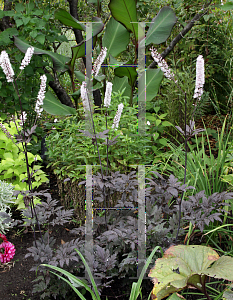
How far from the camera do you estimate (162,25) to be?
2.93 m

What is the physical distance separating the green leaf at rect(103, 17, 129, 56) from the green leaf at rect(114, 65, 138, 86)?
0.83 feet

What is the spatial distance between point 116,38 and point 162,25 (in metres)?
0.64

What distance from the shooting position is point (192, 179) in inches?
80.1

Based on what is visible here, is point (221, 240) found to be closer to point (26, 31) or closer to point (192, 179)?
point (192, 179)

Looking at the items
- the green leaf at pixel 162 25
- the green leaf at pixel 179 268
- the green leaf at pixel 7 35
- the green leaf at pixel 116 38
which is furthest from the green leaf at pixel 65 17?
the green leaf at pixel 179 268

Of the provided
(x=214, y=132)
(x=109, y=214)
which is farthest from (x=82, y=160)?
(x=214, y=132)

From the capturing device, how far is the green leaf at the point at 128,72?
→ 2467 mm

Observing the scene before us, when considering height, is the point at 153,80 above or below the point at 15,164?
above

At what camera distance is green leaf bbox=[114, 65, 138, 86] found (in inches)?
97.1

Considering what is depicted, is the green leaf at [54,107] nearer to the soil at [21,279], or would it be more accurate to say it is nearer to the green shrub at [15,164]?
the green shrub at [15,164]

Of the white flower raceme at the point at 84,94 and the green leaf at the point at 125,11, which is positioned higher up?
the green leaf at the point at 125,11

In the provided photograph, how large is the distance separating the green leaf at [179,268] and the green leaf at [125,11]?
81.2 inches

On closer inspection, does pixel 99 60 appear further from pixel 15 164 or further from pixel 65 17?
pixel 65 17

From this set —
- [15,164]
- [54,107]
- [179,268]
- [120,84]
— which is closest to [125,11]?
[120,84]
